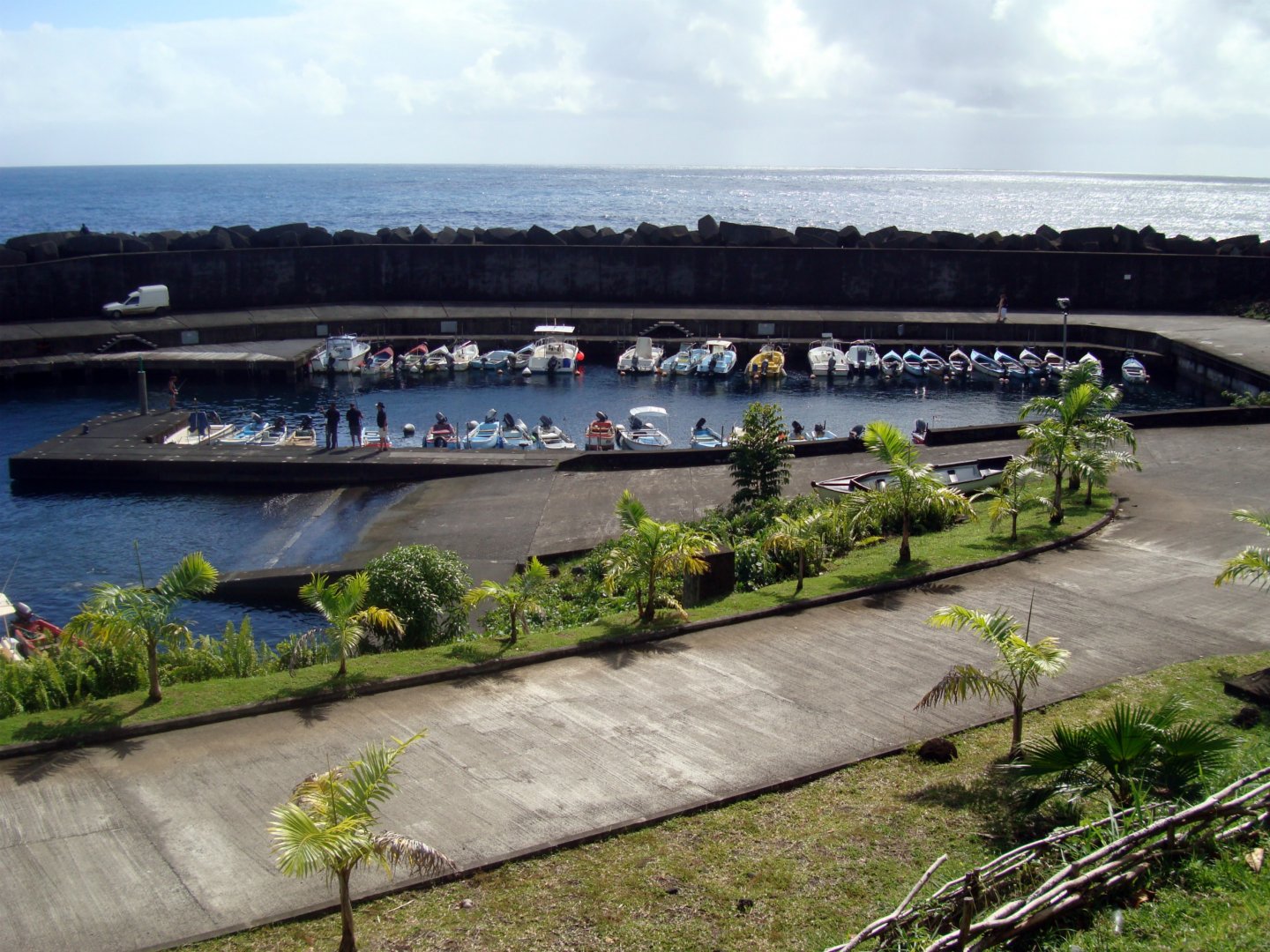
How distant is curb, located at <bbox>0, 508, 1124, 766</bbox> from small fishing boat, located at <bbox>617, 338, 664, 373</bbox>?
32645 millimetres

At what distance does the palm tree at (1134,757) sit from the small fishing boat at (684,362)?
40305 mm

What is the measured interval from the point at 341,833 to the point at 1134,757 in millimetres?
5626

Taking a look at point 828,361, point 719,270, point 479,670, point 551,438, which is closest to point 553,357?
point 828,361

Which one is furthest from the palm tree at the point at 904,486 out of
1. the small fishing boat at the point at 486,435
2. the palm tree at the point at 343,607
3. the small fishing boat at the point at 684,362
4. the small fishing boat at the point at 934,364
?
the small fishing boat at the point at 934,364

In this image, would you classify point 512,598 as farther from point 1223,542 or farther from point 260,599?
point 1223,542

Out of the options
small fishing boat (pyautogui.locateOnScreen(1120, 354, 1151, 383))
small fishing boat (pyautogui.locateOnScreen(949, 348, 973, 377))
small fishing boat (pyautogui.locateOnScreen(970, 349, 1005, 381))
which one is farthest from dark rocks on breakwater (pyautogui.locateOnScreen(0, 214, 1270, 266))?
small fishing boat (pyautogui.locateOnScreen(1120, 354, 1151, 383))

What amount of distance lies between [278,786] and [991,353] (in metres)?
45.0

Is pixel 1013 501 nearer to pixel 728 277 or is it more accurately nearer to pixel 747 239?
pixel 728 277

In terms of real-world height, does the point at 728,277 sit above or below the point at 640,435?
above

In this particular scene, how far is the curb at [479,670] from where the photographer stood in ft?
36.0

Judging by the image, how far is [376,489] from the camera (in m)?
30.3

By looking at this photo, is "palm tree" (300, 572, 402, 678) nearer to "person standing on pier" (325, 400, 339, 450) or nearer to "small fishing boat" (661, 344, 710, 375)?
"person standing on pier" (325, 400, 339, 450)

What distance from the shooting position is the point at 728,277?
57812mm

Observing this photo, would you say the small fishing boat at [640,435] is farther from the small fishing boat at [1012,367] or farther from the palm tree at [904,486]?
the small fishing boat at [1012,367]
